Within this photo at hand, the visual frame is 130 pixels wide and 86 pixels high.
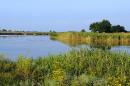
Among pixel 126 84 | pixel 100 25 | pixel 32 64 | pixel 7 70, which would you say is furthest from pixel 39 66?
pixel 100 25

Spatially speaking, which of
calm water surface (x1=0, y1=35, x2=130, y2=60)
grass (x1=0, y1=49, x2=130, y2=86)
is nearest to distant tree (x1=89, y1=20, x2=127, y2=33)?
calm water surface (x1=0, y1=35, x2=130, y2=60)

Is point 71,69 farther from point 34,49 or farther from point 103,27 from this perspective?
point 103,27

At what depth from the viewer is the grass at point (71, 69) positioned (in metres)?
9.78

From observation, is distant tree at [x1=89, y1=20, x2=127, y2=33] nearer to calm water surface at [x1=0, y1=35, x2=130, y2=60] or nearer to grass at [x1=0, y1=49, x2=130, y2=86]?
calm water surface at [x1=0, y1=35, x2=130, y2=60]

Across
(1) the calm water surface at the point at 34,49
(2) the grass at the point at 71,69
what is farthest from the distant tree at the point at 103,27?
(2) the grass at the point at 71,69

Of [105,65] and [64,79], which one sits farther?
[105,65]

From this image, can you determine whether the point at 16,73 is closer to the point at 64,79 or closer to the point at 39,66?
the point at 39,66

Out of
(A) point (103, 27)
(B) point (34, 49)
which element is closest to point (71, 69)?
(B) point (34, 49)

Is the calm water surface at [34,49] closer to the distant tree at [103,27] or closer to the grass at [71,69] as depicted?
the grass at [71,69]

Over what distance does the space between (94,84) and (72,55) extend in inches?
166

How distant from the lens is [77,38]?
185 feet

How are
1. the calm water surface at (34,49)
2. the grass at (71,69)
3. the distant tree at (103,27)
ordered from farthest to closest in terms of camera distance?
the distant tree at (103,27) → the calm water surface at (34,49) → the grass at (71,69)

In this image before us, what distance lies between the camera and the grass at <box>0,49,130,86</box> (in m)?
9.78

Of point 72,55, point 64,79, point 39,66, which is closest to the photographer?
point 64,79
